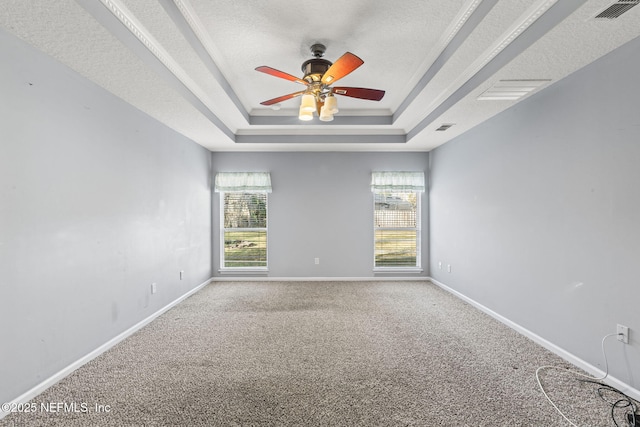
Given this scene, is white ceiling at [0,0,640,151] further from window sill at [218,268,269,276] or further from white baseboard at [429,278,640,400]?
window sill at [218,268,269,276]

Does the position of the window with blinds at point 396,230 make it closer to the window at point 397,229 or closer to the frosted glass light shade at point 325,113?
the window at point 397,229

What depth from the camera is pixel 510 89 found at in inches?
101

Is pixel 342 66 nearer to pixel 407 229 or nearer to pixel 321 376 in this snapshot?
pixel 321 376

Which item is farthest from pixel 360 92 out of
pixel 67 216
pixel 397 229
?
pixel 397 229

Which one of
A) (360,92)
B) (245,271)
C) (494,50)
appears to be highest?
(494,50)

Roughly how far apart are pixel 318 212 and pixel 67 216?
11.3 ft

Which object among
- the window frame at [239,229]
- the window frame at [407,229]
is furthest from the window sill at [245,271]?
the window frame at [407,229]

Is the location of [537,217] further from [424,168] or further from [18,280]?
[18,280]

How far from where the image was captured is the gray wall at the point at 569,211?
6.26 ft

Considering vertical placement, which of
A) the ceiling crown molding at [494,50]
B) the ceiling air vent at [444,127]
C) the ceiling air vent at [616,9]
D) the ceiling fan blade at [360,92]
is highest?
the ceiling crown molding at [494,50]

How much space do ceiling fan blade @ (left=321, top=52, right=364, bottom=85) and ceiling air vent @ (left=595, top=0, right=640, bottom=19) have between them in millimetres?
1353

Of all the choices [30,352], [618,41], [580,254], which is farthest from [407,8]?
[30,352]

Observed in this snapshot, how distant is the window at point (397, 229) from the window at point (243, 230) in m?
2.04

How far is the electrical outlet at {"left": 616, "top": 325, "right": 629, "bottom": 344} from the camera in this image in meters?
1.89
